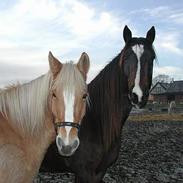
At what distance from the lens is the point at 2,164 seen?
4.24 metres

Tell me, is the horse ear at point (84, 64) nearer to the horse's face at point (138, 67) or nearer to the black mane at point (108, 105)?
the horse's face at point (138, 67)

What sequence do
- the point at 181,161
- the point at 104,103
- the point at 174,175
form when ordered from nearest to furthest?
the point at 104,103 < the point at 174,175 < the point at 181,161

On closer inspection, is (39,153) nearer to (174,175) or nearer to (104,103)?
(104,103)

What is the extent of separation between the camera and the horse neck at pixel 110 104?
6039 millimetres

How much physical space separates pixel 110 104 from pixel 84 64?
1618mm

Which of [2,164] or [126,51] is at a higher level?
[126,51]

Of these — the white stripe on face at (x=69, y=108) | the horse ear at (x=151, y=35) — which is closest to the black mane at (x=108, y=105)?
the horse ear at (x=151, y=35)

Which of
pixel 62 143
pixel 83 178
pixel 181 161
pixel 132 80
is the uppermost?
pixel 132 80

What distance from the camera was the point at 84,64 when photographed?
4.68 m

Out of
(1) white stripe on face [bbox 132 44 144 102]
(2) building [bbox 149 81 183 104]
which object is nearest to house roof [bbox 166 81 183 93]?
(2) building [bbox 149 81 183 104]

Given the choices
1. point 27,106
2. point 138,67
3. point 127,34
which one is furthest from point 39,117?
point 127,34

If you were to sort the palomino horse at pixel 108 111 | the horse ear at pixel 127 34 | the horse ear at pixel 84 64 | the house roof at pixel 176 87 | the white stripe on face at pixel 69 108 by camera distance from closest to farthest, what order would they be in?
the white stripe on face at pixel 69 108 < the horse ear at pixel 84 64 < the palomino horse at pixel 108 111 < the horse ear at pixel 127 34 < the house roof at pixel 176 87

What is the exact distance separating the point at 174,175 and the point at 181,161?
224cm

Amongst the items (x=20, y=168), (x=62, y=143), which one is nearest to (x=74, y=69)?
(x=62, y=143)
